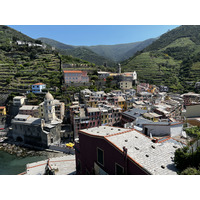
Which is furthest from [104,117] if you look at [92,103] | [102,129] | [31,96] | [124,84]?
[124,84]

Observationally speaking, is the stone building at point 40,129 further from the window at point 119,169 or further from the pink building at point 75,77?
the window at point 119,169

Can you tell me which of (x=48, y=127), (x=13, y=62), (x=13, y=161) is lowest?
(x=13, y=161)

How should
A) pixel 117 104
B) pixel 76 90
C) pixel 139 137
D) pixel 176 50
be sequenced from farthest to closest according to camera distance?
pixel 176 50
pixel 76 90
pixel 117 104
pixel 139 137

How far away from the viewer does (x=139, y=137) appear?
19.8ft

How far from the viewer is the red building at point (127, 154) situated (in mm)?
4379

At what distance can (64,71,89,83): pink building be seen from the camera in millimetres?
35625

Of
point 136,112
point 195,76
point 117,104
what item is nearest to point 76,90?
point 117,104

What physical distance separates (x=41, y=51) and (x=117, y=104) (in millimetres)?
39767

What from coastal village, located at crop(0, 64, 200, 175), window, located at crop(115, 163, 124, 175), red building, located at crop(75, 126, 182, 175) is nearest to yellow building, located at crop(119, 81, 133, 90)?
coastal village, located at crop(0, 64, 200, 175)

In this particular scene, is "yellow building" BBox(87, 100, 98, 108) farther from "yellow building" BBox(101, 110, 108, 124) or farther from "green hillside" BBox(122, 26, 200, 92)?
"green hillside" BBox(122, 26, 200, 92)

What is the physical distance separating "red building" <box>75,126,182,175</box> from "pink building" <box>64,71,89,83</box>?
2995 cm

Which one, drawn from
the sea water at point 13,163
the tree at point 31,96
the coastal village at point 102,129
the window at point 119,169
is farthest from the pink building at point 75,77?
the window at point 119,169

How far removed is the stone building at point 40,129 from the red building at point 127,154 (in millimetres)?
15685

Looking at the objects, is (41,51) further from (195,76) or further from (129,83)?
(195,76)
